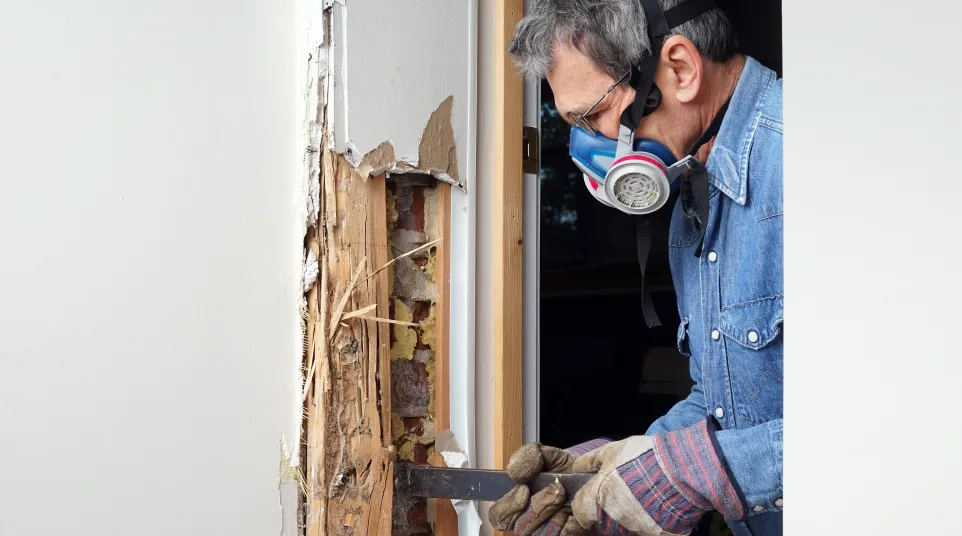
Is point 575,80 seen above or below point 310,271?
above

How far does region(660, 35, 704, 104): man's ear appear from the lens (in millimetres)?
1894

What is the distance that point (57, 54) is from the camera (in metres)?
1.65

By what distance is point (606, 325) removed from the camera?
4.97m

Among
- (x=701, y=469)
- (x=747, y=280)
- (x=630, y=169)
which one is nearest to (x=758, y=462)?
(x=701, y=469)

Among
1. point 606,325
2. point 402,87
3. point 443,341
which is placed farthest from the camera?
point 606,325

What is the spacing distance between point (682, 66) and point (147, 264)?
1.29 meters

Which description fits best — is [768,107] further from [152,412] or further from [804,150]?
[152,412]

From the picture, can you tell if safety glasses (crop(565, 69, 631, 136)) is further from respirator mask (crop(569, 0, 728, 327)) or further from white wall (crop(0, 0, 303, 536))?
white wall (crop(0, 0, 303, 536))

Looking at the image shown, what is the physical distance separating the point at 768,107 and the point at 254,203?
3.98 ft

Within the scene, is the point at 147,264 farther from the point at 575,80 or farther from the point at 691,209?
the point at 691,209

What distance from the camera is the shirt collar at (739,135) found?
1.86m

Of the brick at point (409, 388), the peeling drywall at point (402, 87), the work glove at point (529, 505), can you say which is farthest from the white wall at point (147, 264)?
the work glove at point (529, 505)

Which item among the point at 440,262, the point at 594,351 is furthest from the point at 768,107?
the point at 594,351

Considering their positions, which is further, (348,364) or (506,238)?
(506,238)
